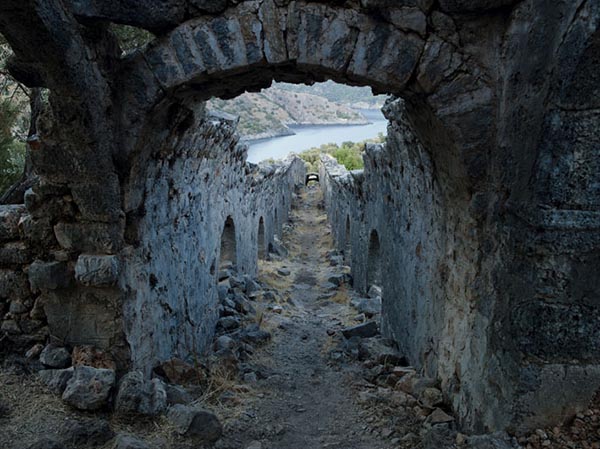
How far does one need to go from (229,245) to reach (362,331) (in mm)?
3216

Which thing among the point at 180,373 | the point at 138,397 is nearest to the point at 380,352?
the point at 180,373

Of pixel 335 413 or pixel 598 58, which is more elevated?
pixel 598 58

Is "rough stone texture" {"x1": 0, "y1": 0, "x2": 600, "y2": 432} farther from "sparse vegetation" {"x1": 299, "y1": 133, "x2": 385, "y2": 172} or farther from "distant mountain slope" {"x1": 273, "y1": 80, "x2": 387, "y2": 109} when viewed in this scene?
"distant mountain slope" {"x1": 273, "y1": 80, "x2": 387, "y2": 109}

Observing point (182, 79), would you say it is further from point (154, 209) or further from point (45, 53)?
point (154, 209)

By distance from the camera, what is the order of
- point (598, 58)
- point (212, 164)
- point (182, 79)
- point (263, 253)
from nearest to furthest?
point (598, 58) < point (182, 79) < point (212, 164) < point (263, 253)

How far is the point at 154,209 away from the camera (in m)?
4.02

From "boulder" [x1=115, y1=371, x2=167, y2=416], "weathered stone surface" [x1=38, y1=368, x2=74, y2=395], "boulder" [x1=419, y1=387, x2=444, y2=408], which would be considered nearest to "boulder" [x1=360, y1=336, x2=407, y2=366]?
"boulder" [x1=419, y1=387, x2=444, y2=408]

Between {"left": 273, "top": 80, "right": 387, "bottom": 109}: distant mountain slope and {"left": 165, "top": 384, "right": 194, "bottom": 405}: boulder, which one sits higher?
{"left": 273, "top": 80, "right": 387, "bottom": 109}: distant mountain slope

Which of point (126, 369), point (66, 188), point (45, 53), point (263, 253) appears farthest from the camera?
point (263, 253)

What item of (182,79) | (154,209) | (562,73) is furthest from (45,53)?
(562,73)

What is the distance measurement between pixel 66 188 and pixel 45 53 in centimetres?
93

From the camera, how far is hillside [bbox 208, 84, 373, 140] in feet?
147

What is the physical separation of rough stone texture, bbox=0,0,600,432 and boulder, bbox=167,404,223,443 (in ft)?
2.07

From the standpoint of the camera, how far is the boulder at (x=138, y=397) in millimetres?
3066
